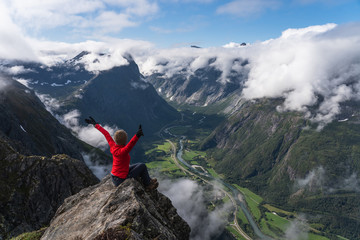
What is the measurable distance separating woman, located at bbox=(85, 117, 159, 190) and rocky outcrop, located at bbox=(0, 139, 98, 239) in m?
56.2

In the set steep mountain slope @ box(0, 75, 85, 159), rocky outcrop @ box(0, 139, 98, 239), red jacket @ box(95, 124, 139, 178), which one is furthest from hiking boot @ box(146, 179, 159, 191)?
steep mountain slope @ box(0, 75, 85, 159)

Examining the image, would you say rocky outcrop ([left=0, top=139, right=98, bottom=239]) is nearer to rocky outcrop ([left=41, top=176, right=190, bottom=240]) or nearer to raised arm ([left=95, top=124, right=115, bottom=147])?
rocky outcrop ([left=41, top=176, right=190, bottom=240])

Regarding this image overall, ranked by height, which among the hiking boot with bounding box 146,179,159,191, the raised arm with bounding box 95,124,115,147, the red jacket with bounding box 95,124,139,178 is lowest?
the hiking boot with bounding box 146,179,159,191

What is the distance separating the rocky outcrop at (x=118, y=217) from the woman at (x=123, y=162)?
93cm

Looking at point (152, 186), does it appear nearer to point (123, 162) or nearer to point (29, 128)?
point (123, 162)

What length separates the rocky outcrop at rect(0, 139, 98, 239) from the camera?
6494 cm

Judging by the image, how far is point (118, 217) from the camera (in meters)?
16.3

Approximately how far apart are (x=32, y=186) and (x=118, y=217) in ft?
254

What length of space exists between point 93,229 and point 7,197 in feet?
229

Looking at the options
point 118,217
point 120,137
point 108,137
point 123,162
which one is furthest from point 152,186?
point 120,137

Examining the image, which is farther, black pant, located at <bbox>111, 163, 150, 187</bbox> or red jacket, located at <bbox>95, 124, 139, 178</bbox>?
black pant, located at <bbox>111, 163, 150, 187</bbox>

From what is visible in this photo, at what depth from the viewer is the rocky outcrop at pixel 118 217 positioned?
50.8ft

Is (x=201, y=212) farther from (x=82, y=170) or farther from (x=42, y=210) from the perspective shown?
(x=42, y=210)

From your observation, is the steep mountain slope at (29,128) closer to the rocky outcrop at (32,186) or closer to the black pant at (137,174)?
the rocky outcrop at (32,186)
